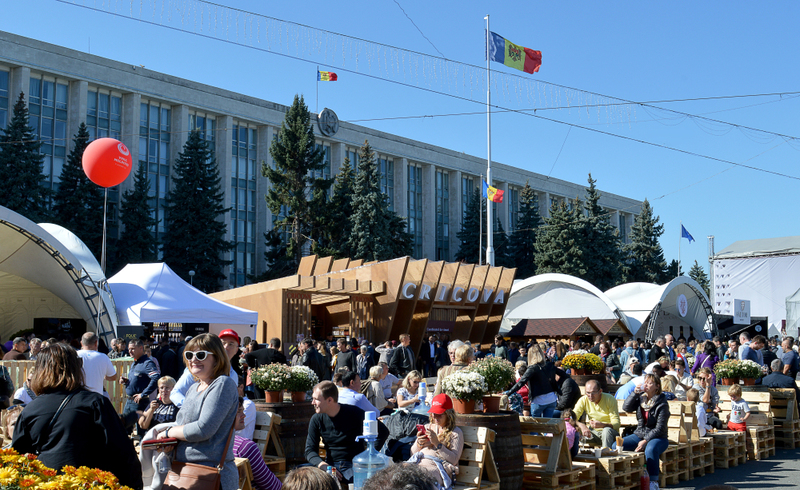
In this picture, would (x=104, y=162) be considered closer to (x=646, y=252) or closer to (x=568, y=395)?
(x=568, y=395)

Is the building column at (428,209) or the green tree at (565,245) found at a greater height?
the building column at (428,209)

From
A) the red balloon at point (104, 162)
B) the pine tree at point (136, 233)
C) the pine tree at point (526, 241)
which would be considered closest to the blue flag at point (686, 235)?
the pine tree at point (526, 241)

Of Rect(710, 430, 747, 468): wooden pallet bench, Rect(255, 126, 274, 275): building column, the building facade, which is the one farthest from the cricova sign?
Rect(255, 126, 274, 275): building column

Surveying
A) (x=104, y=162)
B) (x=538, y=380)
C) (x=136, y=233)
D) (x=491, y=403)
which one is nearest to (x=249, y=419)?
(x=491, y=403)

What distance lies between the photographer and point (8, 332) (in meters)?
23.8

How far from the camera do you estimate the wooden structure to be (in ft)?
77.4

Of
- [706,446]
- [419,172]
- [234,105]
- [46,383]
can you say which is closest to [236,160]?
[234,105]

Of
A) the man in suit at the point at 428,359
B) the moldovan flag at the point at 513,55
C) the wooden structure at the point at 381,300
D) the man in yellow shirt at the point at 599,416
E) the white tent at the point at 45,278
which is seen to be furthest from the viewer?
the moldovan flag at the point at 513,55

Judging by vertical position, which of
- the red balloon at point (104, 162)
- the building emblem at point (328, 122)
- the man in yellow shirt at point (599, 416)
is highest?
the building emblem at point (328, 122)

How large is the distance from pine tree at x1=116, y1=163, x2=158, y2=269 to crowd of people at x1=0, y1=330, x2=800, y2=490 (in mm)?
25250

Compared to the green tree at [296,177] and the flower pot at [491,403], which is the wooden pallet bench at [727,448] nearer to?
the flower pot at [491,403]

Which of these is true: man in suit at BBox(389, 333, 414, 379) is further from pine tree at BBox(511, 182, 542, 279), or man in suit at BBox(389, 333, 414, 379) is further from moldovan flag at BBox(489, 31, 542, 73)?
pine tree at BBox(511, 182, 542, 279)

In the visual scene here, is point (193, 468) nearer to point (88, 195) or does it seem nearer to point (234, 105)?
point (88, 195)

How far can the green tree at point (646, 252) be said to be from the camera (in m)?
55.2
